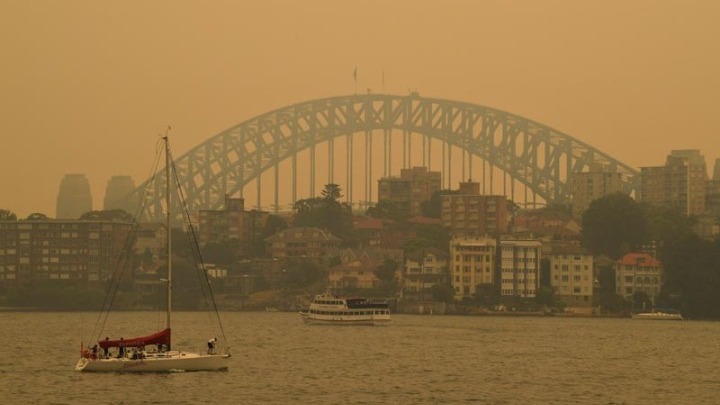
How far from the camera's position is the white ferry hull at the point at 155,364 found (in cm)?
5544

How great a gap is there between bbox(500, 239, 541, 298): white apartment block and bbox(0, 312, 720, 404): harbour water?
75.4 ft

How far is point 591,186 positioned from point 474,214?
1910cm

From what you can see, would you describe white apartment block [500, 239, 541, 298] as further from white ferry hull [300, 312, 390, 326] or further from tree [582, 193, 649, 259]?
white ferry hull [300, 312, 390, 326]

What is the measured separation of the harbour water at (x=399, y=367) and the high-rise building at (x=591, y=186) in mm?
58135

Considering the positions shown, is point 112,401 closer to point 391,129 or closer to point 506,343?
point 506,343

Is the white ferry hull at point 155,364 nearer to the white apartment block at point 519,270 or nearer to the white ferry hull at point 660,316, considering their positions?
the white ferry hull at point 660,316

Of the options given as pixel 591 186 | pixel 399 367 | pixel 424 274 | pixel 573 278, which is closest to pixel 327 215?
pixel 591 186

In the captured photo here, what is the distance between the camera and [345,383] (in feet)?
185

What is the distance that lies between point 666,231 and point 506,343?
62.4 meters

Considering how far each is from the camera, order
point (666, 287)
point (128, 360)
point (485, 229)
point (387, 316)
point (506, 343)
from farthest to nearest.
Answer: point (485, 229) → point (666, 287) → point (387, 316) → point (506, 343) → point (128, 360)

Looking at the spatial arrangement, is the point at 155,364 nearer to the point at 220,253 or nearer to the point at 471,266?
the point at 471,266

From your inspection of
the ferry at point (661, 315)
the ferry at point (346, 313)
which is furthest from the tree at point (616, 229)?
the ferry at point (346, 313)

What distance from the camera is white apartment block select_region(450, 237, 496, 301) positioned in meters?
125

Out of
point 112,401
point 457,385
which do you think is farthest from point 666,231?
point 112,401
